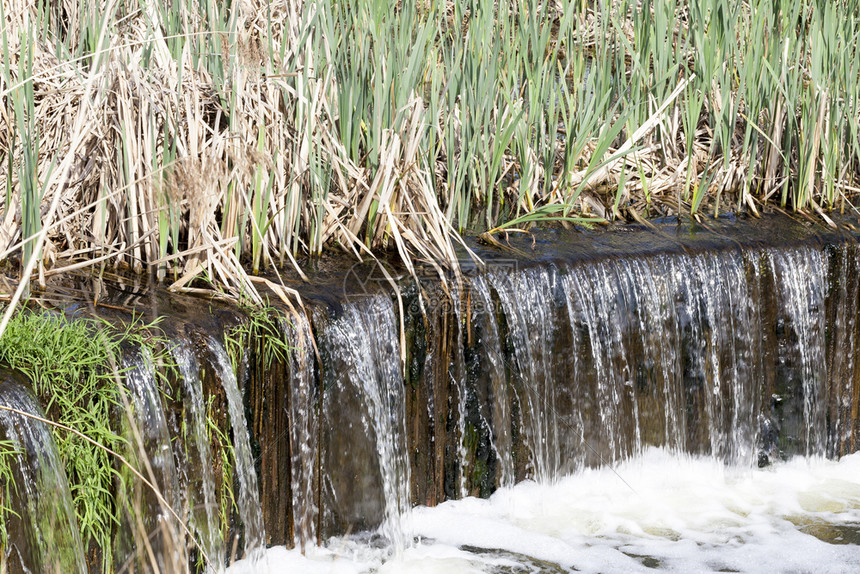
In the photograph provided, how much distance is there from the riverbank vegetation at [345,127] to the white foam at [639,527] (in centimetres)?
96

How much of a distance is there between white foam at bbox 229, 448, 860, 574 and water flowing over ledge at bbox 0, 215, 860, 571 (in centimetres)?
5

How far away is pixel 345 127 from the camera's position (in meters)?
3.60

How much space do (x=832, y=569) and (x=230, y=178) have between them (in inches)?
96.3

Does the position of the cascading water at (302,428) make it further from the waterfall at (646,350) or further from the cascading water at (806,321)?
the cascading water at (806,321)

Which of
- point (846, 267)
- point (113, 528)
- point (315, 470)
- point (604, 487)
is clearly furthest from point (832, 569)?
point (113, 528)

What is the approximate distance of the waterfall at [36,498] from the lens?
2.27 m

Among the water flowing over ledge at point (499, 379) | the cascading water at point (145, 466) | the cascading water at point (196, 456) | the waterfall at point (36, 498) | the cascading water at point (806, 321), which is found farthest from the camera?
the cascading water at point (806, 321)

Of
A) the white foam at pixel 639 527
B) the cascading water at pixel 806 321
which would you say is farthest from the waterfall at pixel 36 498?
the cascading water at pixel 806 321

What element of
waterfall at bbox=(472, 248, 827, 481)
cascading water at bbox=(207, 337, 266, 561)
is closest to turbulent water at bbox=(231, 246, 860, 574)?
waterfall at bbox=(472, 248, 827, 481)

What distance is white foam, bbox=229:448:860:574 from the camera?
326cm

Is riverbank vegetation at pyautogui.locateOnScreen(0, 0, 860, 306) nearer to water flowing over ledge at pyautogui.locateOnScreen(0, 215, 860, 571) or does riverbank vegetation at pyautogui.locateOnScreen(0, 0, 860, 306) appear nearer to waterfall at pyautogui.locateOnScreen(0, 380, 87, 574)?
water flowing over ledge at pyautogui.locateOnScreen(0, 215, 860, 571)

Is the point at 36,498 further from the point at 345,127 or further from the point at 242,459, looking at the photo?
the point at 345,127

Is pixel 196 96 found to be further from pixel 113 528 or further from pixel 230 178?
pixel 113 528

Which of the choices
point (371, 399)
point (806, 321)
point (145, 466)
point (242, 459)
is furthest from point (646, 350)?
point (145, 466)
